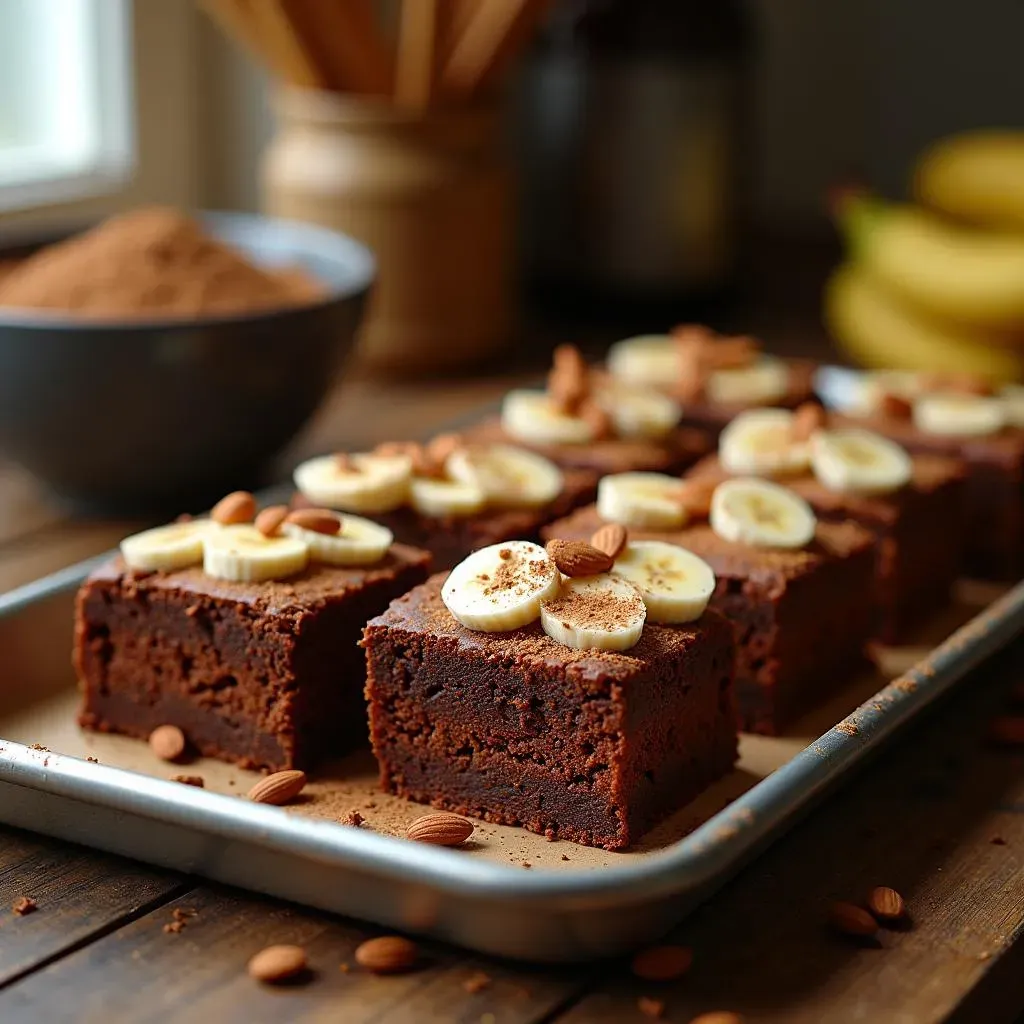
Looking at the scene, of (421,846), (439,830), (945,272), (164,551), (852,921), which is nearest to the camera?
(421,846)

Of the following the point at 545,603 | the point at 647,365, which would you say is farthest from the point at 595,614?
the point at 647,365

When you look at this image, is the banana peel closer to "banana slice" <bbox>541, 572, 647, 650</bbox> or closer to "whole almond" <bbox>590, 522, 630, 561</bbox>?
"whole almond" <bbox>590, 522, 630, 561</bbox>

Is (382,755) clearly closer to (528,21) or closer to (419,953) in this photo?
(419,953)

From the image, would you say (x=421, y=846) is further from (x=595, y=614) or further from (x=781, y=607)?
(x=781, y=607)

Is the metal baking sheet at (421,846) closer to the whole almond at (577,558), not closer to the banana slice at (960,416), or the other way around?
the whole almond at (577,558)

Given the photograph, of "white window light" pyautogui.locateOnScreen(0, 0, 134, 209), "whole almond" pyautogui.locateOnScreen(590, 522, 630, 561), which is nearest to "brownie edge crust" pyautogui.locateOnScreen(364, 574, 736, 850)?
"whole almond" pyautogui.locateOnScreen(590, 522, 630, 561)
